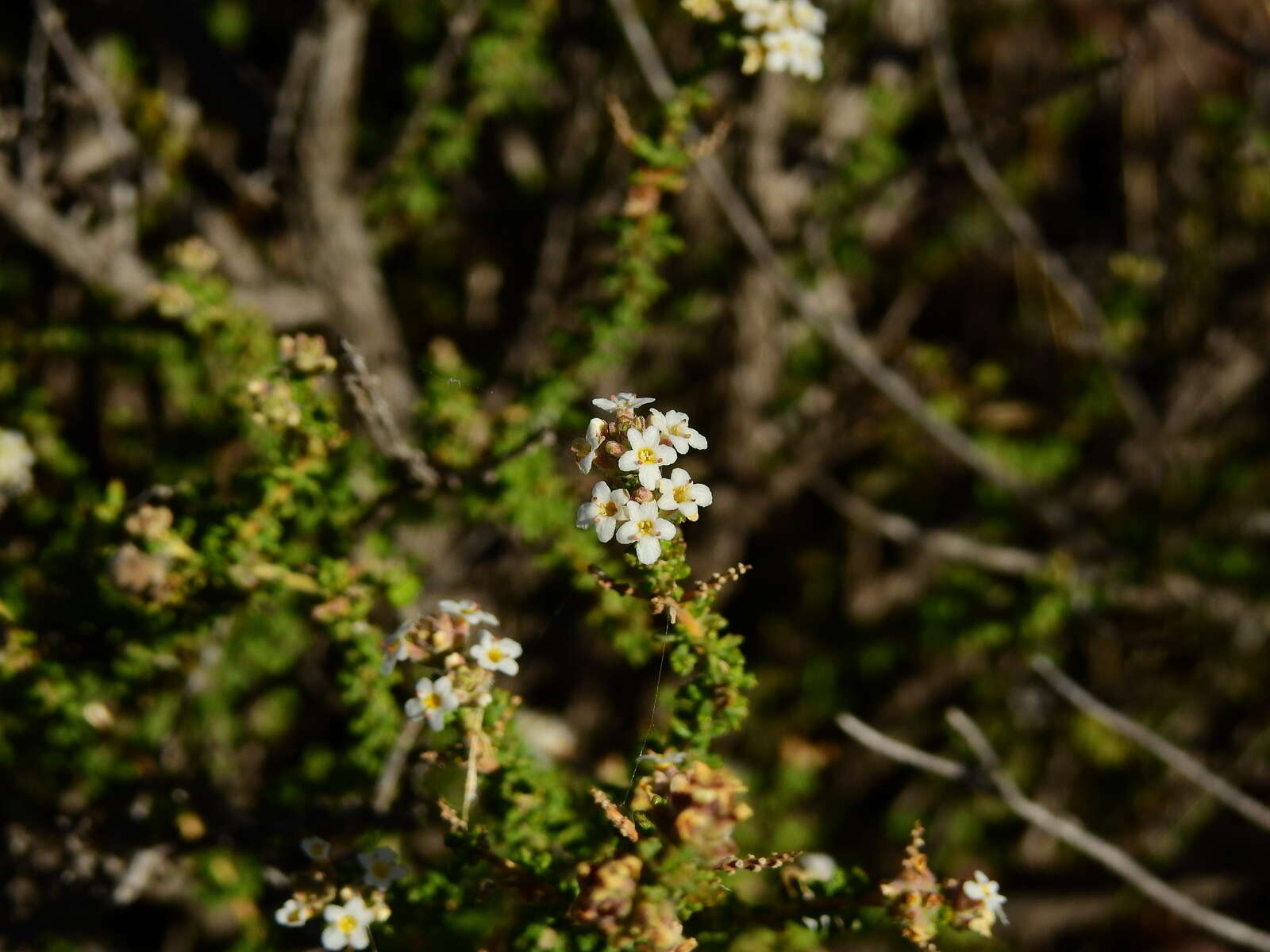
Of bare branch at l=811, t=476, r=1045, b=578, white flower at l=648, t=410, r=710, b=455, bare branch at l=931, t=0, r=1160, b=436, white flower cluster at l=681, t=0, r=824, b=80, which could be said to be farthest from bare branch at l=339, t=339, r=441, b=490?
bare branch at l=931, t=0, r=1160, b=436

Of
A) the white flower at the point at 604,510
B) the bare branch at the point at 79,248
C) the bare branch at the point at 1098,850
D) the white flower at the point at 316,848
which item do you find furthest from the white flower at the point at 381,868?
the bare branch at the point at 79,248

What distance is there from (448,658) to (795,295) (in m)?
1.94

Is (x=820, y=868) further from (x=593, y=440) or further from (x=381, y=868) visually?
(x=593, y=440)

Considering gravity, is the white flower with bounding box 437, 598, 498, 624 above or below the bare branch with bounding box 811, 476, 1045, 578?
below

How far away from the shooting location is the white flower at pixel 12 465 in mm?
2602

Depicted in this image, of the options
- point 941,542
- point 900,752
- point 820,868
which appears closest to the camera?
point 820,868

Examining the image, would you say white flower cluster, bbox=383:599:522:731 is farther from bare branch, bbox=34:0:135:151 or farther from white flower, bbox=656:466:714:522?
bare branch, bbox=34:0:135:151

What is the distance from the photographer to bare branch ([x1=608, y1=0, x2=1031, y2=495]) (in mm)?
2963

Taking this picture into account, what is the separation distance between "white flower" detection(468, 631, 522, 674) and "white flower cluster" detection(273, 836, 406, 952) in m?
0.46

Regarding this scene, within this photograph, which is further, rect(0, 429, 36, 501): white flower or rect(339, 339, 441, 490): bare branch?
rect(0, 429, 36, 501): white flower

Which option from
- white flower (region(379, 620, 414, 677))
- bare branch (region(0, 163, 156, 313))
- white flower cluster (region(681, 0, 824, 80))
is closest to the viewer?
white flower (region(379, 620, 414, 677))

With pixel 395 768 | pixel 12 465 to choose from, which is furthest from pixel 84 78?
pixel 395 768

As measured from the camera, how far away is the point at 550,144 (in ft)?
12.5

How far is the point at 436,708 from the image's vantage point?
5.63 feet
